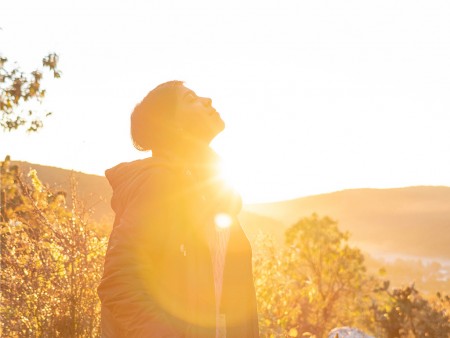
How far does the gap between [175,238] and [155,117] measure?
67 centimetres

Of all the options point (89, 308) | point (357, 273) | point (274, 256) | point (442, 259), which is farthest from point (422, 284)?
point (89, 308)

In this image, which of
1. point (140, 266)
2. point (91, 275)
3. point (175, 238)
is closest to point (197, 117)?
point (175, 238)

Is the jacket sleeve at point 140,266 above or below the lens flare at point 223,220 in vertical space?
below

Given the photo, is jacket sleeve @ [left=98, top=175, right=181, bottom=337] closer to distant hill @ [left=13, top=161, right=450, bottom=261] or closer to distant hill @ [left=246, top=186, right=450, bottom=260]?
distant hill @ [left=13, top=161, right=450, bottom=261]

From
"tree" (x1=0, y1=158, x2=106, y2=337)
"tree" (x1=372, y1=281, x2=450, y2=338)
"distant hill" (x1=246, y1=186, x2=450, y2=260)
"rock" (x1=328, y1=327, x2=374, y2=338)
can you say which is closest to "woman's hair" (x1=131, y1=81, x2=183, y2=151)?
"tree" (x1=0, y1=158, x2=106, y2=337)

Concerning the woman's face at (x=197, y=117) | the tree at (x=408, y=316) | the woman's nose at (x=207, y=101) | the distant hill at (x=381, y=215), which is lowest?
the tree at (x=408, y=316)

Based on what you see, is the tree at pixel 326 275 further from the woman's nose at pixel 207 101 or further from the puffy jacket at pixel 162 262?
the puffy jacket at pixel 162 262

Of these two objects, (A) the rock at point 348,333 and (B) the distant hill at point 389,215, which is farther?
(B) the distant hill at point 389,215

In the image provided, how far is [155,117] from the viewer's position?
2580mm

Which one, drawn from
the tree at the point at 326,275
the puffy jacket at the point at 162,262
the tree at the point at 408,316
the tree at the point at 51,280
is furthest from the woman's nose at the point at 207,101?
the tree at the point at 326,275

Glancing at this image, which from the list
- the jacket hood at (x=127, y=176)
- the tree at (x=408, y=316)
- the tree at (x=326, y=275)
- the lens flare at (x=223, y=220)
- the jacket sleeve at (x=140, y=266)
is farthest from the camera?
the tree at (x=326, y=275)

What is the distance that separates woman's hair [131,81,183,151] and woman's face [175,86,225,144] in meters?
0.04

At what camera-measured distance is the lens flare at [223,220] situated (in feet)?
7.86

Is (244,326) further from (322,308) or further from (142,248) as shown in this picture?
(322,308)
